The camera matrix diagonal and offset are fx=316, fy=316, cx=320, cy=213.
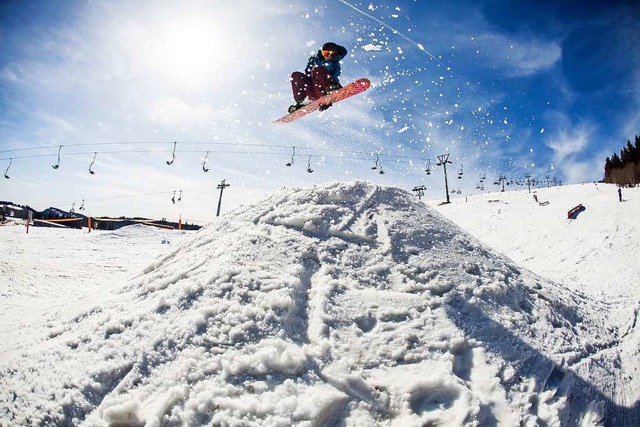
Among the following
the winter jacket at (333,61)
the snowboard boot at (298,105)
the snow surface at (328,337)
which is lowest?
the snow surface at (328,337)

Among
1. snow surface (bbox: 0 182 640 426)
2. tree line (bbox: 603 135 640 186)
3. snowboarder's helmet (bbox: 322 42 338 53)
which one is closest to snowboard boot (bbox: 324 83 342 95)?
snowboarder's helmet (bbox: 322 42 338 53)

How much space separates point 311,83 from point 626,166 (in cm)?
8854

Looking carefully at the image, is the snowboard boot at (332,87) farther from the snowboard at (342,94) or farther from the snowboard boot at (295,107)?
the snowboard boot at (295,107)

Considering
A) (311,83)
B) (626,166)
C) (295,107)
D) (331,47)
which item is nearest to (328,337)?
(331,47)

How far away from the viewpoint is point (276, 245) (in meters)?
4.25

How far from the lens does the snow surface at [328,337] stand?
2484mm

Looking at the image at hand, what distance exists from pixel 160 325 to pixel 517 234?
58.3 ft

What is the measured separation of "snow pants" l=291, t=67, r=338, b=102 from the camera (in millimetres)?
8628

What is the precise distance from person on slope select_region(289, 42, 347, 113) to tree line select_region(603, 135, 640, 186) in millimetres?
66441

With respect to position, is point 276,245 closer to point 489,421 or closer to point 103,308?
point 103,308

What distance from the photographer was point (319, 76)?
28.3ft

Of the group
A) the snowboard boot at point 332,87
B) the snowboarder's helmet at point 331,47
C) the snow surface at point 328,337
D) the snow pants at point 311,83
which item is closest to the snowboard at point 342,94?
the snowboard boot at point 332,87

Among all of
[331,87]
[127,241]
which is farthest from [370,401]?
[127,241]

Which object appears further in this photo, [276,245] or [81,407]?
[276,245]
